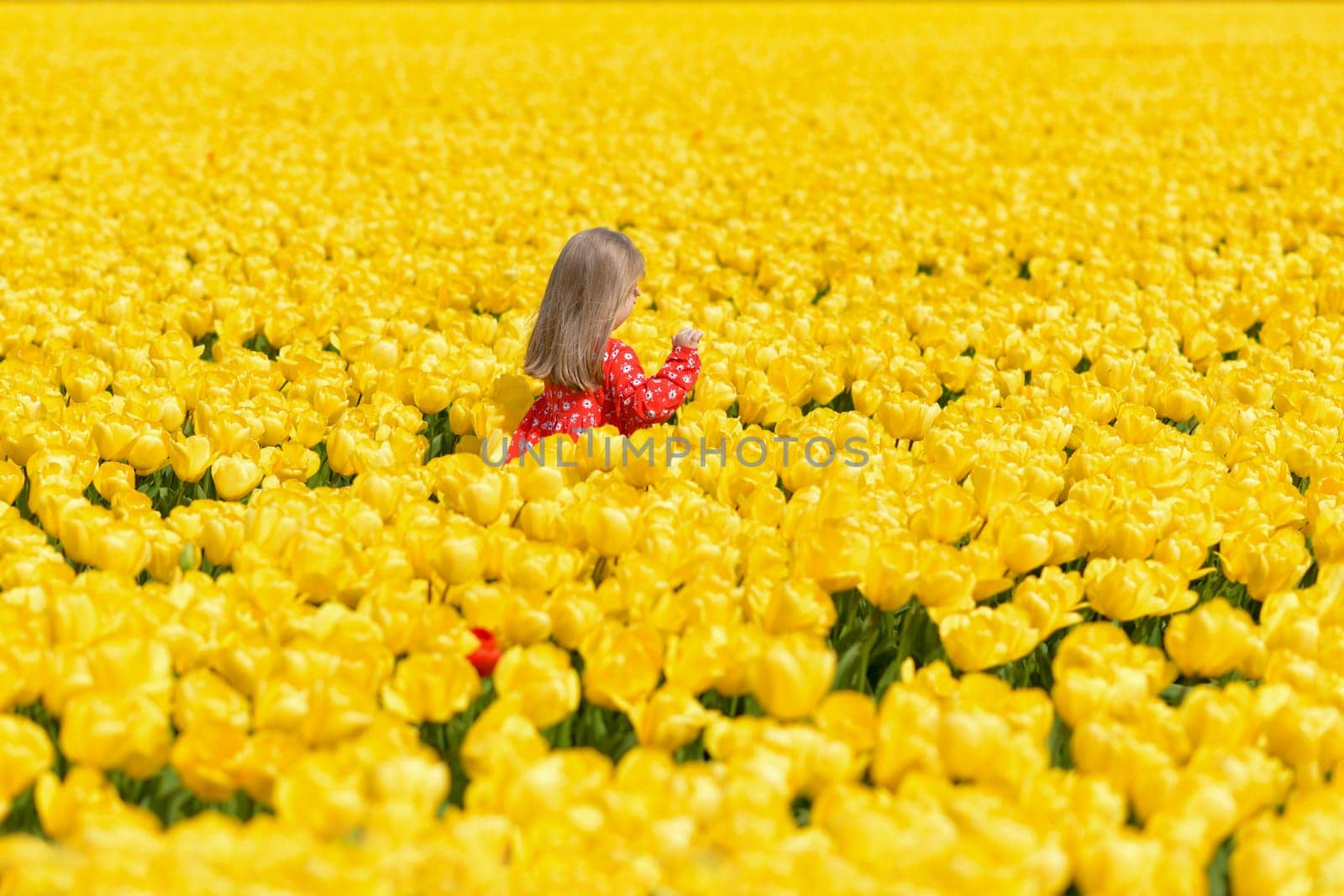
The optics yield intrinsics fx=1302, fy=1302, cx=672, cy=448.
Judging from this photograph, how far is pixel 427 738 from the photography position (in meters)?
2.37

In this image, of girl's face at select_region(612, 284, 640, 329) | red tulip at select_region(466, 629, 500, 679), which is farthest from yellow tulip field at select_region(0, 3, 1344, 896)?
girl's face at select_region(612, 284, 640, 329)

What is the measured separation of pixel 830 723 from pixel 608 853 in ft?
1.66

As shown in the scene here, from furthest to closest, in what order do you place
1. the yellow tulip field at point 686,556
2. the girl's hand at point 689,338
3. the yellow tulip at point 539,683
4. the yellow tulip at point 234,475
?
the girl's hand at point 689,338 < the yellow tulip at point 234,475 < the yellow tulip at point 539,683 < the yellow tulip field at point 686,556

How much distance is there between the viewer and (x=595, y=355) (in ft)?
14.3

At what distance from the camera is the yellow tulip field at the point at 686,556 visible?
1834mm

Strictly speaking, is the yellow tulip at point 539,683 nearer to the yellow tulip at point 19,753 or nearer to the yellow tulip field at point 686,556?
the yellow tulip field at point 686,556

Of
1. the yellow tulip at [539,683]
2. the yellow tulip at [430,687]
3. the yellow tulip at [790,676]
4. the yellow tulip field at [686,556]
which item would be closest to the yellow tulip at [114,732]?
the yellow tulip field at [686,556]

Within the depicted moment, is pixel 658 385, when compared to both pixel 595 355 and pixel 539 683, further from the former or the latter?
pixel 539 683

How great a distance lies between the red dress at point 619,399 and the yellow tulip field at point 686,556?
0.27 ft

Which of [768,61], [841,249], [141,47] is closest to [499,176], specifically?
[841,249]

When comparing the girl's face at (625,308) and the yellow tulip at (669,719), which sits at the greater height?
the girl's face at (625,308)

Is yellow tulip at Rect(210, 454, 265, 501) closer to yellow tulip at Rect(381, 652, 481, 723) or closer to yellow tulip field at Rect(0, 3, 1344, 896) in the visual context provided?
yellow tulip field at Rect(0, 3, 1344, 896)

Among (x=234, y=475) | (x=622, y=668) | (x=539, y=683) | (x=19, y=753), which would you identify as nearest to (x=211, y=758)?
(x=19, y=753)

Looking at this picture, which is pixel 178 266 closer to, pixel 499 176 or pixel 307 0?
pixel 499 176
